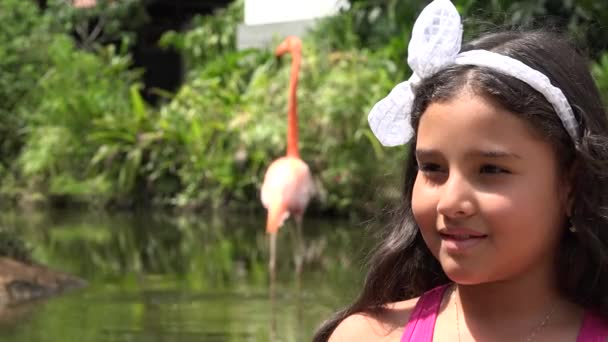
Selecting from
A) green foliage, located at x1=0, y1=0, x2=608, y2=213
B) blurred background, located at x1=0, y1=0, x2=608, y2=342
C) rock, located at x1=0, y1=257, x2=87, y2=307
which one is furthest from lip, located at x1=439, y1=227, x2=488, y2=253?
green foliage, located at x1=0, y1=0, x2=608, y2=213

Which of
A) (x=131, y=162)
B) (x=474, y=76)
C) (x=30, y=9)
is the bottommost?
(x=131, y=162)

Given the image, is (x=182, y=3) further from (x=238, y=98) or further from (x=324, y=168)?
(x=324, y=168)

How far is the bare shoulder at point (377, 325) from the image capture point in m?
2.16

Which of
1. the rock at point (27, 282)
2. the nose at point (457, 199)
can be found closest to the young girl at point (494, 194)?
the nose at point (457, 199)

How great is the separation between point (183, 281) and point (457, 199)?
6.61 metres

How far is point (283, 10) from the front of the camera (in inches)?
679

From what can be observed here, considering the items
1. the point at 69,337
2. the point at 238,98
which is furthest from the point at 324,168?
the point at 69,337

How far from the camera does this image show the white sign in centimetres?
1664

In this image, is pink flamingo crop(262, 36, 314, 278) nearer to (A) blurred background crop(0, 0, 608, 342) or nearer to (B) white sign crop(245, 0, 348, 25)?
(A) blurred background crop(0, 0, 608, 342)

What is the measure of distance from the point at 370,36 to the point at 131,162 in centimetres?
289

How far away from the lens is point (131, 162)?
14.6 metres

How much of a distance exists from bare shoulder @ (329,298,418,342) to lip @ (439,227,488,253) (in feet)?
0.78

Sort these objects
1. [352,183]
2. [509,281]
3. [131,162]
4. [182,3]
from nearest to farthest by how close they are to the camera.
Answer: [509,281] < [352,183] < [131,162] < [182,3]

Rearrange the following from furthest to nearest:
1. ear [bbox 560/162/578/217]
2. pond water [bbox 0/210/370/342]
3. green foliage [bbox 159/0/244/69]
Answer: green foliage [bbox 159/0/244/69] < pond water [bbox 0/210/370/342] < ear [bbox 560/162/578/217]
